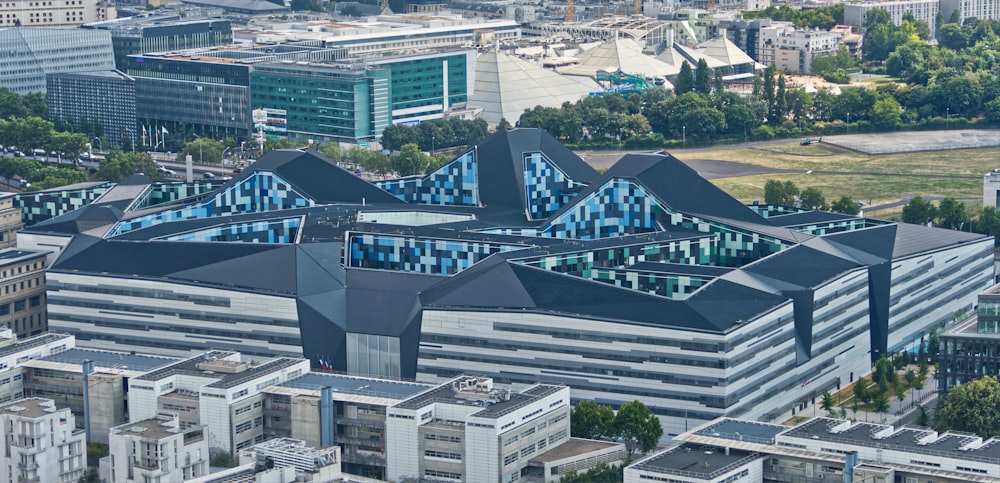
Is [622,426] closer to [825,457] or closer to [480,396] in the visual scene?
[480,396]

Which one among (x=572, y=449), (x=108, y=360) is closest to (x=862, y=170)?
(x=572, y=449)

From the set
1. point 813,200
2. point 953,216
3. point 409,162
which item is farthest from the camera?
point 409,162

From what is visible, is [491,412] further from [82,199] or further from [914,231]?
[82,199]

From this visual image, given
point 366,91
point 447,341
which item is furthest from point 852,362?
point 366,91

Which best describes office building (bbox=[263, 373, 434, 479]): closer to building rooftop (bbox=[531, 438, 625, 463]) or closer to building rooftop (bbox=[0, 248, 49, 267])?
building rooftop (bbox=[531, 438, 625, 463])

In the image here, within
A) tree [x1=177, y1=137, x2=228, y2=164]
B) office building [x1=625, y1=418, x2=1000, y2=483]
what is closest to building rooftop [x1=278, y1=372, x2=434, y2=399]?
office building [x1=625, y1=418, x2=1000, y2=483]

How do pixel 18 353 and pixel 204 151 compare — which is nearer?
pixel 18 353

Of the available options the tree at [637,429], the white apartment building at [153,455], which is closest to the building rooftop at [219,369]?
the white apartment building at [153,455]
